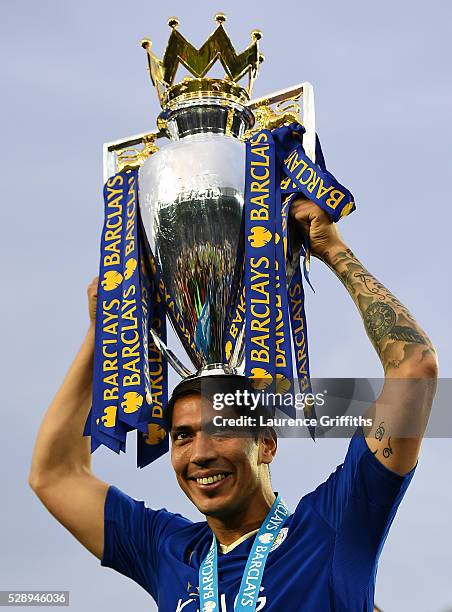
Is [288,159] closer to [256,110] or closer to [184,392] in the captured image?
[256,110]

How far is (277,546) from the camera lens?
598cm

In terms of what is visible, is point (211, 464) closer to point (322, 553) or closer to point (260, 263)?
point (322, 553)

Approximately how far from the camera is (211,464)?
6051 millimetres

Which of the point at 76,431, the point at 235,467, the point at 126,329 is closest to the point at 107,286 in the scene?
the point at 126,329

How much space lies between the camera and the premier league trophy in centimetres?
631

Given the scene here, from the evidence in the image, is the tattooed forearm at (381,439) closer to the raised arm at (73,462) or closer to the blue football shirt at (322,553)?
the blue football shirt at (322,553)

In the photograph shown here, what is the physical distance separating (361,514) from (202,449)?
2.57ft

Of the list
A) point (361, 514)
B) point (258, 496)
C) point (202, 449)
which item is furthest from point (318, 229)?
point (361, 514)

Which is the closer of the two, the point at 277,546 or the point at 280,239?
the point at 277,546

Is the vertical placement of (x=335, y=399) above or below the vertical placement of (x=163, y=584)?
above

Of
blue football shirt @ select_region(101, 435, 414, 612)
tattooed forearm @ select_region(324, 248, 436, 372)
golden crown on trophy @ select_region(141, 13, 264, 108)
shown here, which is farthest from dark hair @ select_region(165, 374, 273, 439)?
golden crown on trophy @ select_region(141, 13, 264, 108)

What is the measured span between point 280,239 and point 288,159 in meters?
0.44

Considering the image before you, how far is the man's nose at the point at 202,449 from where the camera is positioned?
19.8 ft

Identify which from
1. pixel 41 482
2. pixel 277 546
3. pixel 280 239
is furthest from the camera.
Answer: pixel 41 482
